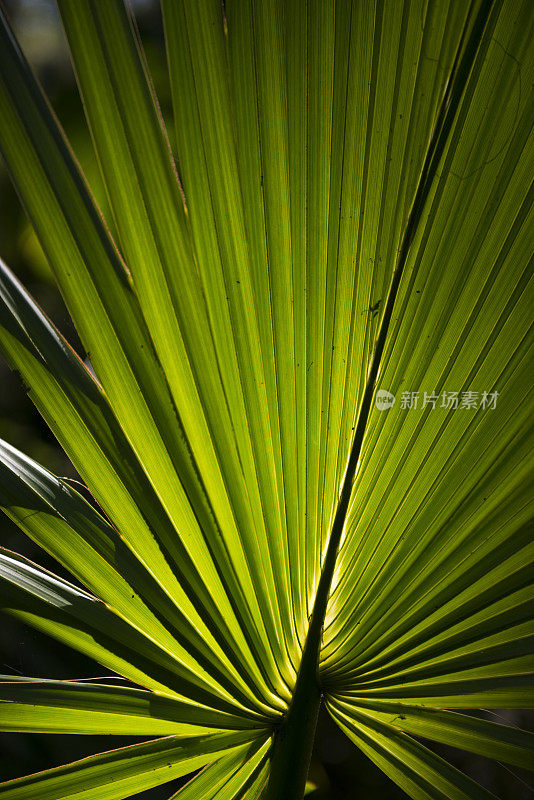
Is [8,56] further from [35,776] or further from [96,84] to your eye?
[35,776]

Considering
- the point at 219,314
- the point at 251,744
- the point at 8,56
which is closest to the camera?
the point at 8,56

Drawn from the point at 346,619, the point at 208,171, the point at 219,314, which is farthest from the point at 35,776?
the point at 208,171

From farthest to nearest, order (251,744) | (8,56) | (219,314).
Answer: (251,744), (219,314), (8,56)

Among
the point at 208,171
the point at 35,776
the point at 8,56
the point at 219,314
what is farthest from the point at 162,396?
the point at 35,776

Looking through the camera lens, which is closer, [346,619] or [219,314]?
[219,314]

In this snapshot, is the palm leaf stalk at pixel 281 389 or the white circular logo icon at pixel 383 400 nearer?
the palm leaf stalk at pixel 281 389

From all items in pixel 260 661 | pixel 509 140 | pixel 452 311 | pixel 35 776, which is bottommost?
pixel 35 776

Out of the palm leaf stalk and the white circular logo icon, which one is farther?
the white circular logo icon

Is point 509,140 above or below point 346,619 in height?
above
